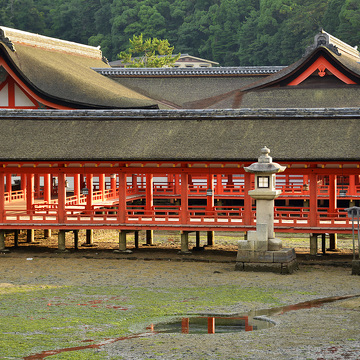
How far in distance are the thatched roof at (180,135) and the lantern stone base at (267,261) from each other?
406 cm

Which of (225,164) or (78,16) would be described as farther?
(78,16)

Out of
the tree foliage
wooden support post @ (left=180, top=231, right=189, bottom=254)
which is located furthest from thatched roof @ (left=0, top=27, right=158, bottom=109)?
the tree foliage

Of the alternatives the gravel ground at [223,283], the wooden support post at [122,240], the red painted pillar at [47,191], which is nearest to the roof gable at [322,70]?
the gravel ground at [223,283]

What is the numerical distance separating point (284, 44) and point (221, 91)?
39809 mm

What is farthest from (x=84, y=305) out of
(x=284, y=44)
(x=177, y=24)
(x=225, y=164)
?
(x=177, y=24)

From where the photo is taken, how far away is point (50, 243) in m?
35.7

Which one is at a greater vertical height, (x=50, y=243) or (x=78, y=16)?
(x=78, y=16)

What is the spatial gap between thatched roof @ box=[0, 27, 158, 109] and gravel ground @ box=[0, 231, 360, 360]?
10759 millimetres

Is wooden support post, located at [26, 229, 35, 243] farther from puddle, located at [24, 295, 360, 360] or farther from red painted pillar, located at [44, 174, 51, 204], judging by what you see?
puddle, located at [24, 295, 360, 360]

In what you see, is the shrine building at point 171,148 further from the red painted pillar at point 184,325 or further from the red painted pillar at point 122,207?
the red painted pillar at point 184,325

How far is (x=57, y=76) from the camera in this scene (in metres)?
42.9

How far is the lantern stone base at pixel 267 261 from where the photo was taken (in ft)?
87.8

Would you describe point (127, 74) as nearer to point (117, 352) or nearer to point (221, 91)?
point (221, 91)

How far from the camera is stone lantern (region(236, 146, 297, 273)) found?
1060 inches
